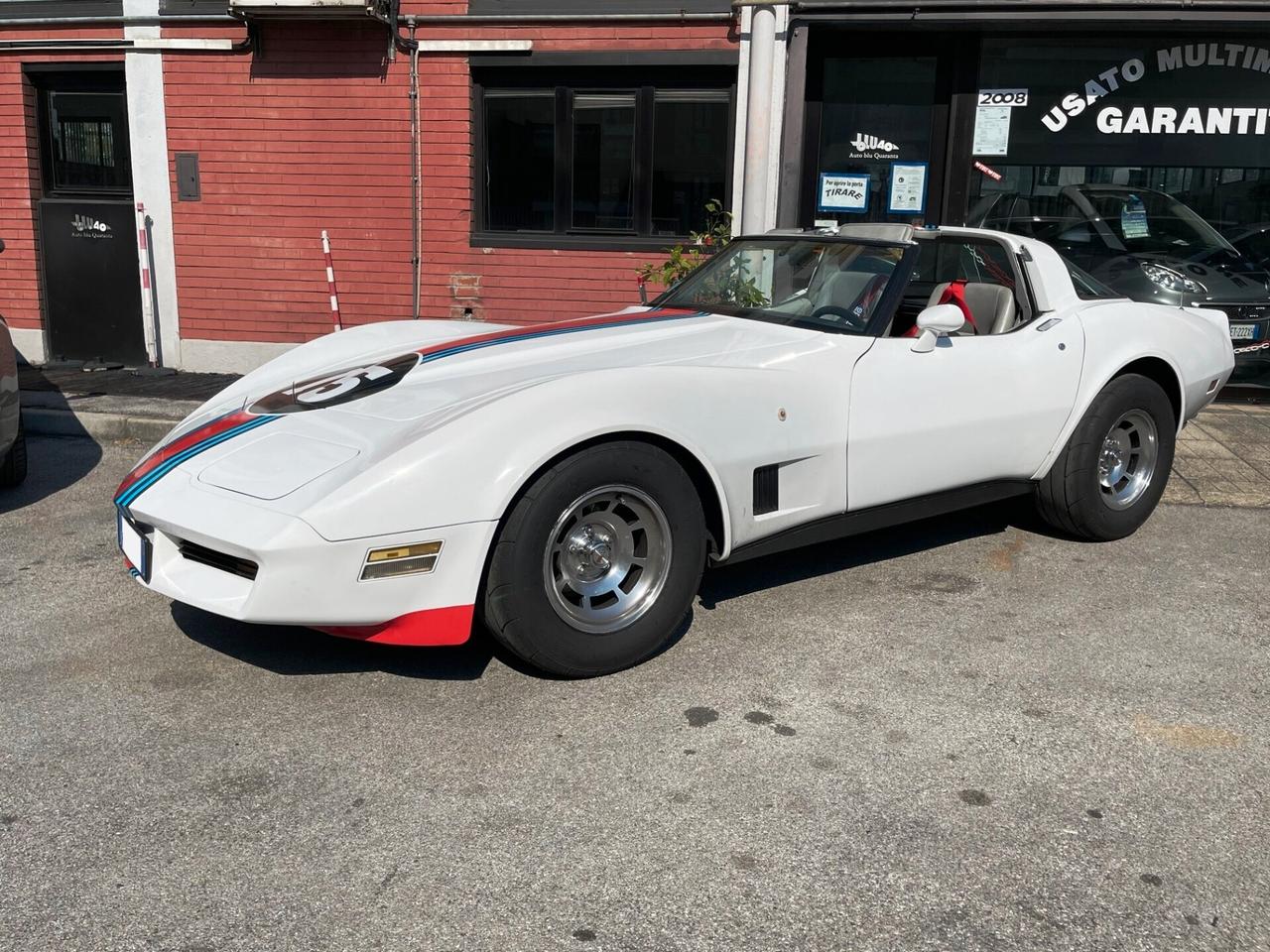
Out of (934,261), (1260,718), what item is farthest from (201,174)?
(1260,718)

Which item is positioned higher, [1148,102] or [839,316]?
[1148,102]

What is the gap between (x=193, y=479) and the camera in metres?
3.49

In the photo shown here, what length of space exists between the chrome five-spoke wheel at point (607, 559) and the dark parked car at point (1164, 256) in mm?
6709

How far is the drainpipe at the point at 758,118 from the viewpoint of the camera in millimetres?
9023

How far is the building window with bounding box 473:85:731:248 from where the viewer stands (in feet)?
31.4

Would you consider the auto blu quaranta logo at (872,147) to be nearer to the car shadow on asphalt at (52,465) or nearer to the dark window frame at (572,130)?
the dark window frame at (572,130)

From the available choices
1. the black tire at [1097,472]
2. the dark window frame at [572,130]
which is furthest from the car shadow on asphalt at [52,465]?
the black tire at [1097,472]

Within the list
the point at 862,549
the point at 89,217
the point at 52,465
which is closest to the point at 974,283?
the point at 862,549

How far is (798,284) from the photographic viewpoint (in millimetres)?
4582

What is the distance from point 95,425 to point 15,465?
5.57ft

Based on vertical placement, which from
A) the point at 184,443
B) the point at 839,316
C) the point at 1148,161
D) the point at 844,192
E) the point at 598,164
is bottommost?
the point at 184,443

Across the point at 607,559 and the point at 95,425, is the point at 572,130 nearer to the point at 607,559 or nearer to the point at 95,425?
the point at 95,425

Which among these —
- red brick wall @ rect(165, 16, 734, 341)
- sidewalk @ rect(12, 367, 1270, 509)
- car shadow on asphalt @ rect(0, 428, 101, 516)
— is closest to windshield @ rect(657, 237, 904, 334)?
sidewalk @ rect(12, 367, 1270, 509)

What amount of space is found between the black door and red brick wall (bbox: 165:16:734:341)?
2.33 ft
